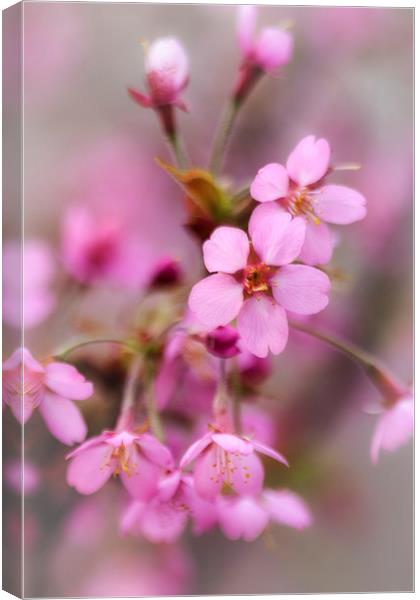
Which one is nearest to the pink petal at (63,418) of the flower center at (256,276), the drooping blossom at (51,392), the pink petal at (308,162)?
the drooping blossom at (51,392)

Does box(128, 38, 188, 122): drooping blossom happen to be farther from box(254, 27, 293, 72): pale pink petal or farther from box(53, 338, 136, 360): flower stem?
box(53, 338, 136, 360): flower stem

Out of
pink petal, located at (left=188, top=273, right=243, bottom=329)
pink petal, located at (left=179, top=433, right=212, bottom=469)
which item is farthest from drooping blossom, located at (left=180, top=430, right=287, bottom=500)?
pink petal, located at (left=188, top=273, right=243, bottom=329)

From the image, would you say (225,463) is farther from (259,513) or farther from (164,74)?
(164,74)

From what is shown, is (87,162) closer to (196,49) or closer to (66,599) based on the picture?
(196,49)

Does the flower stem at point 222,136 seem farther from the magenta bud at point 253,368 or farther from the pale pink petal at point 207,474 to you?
the pale pink petal at point 207,474

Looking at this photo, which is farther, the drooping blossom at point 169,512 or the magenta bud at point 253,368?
the magenta bud at point 253,368

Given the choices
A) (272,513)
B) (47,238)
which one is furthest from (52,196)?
(272,513)
